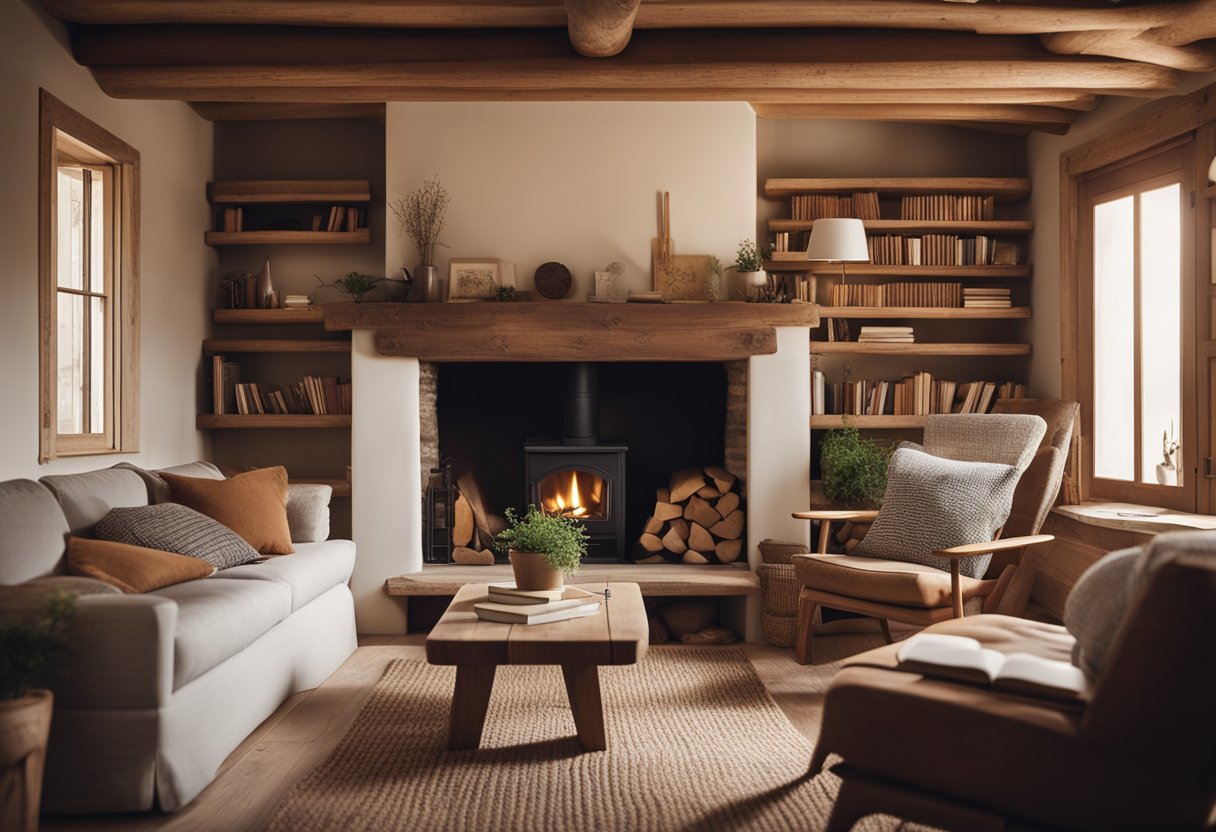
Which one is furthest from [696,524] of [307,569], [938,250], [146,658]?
[146,658]

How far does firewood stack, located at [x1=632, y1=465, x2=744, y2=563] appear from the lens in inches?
202

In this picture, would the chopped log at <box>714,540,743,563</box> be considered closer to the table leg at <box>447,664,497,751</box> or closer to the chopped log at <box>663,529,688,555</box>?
the chopped log at <box>663,529,688,555</box>

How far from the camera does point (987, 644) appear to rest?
271 cm

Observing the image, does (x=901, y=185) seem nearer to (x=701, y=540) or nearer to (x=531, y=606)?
(x=701, y=540)

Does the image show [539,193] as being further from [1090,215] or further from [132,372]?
[1090,215]

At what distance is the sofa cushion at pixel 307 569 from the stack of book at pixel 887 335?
308cm

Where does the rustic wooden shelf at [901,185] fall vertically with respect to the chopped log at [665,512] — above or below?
above

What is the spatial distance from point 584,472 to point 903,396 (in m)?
1.91

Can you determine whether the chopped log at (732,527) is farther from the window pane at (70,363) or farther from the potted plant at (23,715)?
the potted plant at (23,715)

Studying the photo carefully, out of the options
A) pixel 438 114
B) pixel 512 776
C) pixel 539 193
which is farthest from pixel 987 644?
pixel 438 114

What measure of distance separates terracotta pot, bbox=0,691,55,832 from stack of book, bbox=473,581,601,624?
128 cm

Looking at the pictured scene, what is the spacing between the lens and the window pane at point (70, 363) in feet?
14.4

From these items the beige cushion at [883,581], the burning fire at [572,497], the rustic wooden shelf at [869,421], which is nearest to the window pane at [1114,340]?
the rustic wooden shelf at [869,421]

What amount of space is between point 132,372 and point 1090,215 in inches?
196
